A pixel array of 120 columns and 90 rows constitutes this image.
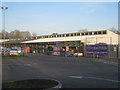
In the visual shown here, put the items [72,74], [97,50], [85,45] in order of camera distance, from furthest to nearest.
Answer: [85,45]
[97,50]
[72,74]

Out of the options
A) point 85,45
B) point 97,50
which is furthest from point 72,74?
point 85,45

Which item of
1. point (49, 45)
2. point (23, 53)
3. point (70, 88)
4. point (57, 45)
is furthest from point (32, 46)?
point (70, 88)

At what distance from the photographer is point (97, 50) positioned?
2698 cm

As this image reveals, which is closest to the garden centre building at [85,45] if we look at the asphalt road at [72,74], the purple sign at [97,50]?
the purple sign at [97,50]

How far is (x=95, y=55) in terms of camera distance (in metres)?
27.3

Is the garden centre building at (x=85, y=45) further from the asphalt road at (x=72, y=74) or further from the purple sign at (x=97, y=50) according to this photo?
the asphalt road at (x=72, y=74)

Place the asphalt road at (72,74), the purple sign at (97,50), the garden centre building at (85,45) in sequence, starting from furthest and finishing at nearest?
the purple sign at (97,50) → the garden centre building at (85,45) → the asphalt road at (72,74)

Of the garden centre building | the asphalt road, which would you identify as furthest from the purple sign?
the asphalt road

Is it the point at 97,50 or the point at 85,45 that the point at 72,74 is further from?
the point at 85,45

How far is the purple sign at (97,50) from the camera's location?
85.5 ft

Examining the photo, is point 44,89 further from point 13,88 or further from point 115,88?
point 115,88

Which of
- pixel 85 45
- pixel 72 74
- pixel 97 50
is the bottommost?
pixel 72 74

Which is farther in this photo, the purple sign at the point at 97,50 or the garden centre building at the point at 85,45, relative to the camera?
the purple sign at the point at 97,50

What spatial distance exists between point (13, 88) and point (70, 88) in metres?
2.63
